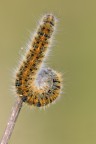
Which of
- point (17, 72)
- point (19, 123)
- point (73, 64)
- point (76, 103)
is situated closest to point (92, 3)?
point (73, 64)

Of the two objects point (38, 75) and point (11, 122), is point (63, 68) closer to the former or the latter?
point (38, 75)

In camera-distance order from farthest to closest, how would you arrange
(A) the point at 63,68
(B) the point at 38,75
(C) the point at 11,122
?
(A) the point at 63,68, (B) the point at 38,75, (C) the point at 11,122

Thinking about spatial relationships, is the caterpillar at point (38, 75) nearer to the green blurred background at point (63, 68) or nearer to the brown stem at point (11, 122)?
the brown stem at point (11, 122)

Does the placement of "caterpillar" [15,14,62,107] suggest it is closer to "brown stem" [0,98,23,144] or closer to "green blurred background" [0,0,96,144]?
"brown stem" [0,98,23,144]

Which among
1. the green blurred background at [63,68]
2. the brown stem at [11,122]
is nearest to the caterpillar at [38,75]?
the brown stem at [11,122]

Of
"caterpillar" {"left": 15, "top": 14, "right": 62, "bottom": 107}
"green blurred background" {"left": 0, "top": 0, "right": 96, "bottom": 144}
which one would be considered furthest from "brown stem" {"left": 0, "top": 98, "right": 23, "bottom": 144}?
"green blurred background" {"left": 0, "top": 0, "right": 96, "bottom": 144}

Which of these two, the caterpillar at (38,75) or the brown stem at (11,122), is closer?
the brown stem at (11,122)

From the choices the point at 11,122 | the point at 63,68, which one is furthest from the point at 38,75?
the point at 63,68
